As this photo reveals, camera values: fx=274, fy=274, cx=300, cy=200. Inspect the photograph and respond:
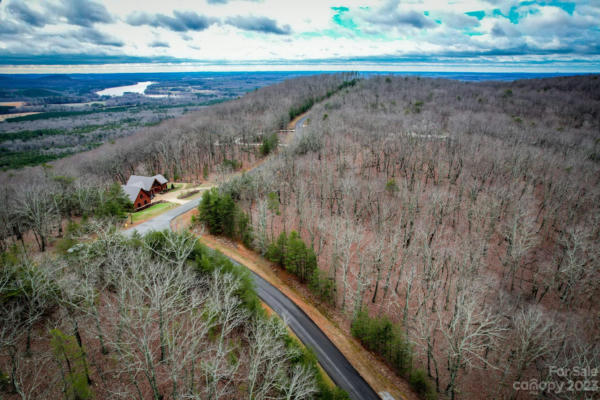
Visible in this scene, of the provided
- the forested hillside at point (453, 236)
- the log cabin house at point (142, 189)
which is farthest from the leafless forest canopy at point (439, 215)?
the log cabin house at point (142, 189)

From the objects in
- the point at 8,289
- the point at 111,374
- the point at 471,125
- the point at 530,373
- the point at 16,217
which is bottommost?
the point at 530,373

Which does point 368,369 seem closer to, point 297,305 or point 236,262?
point 297,305

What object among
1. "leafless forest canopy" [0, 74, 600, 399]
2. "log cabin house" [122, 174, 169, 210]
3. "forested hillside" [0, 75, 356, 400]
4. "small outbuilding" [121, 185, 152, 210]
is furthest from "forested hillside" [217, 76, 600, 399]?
"log cabin house" [122, 174, 169, 210]

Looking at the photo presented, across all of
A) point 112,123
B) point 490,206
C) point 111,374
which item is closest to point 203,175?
point 111,374

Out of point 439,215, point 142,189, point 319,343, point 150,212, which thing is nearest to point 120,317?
point 319,343

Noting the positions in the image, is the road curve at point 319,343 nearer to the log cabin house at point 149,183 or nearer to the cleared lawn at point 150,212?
the cleared lawn at point 150,212

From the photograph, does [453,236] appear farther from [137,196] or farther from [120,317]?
[137,196]

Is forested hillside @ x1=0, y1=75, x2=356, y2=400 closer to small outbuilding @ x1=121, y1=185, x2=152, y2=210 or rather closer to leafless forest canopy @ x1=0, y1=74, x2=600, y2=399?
leafless forest canopy @ x1=0, y1=74, x2=600, y2=399
